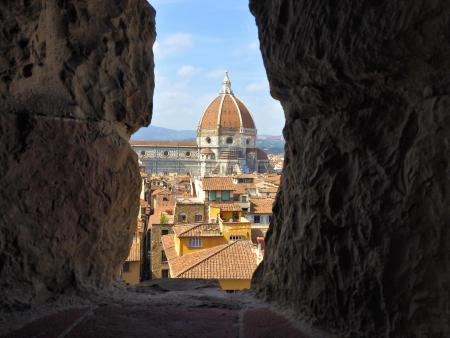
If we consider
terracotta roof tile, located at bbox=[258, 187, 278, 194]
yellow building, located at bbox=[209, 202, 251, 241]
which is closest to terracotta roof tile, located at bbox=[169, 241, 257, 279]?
yellow building, located at bbox=[209, 202, 251, 241]

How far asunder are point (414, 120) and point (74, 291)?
44.5 inches

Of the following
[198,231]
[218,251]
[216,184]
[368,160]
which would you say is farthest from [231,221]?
[368,160]

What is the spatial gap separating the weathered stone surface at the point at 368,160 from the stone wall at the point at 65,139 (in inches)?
22.6

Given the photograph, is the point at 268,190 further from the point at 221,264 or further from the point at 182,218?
the point at 221,264

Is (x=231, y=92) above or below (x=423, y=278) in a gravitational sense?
above

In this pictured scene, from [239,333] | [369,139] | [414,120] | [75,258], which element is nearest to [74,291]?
[75,258]

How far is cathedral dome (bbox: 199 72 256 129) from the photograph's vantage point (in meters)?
62.0

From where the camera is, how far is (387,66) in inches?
38.9

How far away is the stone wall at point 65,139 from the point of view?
139 cm

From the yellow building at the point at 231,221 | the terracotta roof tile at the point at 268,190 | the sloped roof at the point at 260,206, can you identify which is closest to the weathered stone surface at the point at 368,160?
the yellow building at the point at 231,221

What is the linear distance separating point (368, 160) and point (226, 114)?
6197cm

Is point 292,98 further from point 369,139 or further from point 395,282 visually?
point 395,282

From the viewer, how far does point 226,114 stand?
205ft

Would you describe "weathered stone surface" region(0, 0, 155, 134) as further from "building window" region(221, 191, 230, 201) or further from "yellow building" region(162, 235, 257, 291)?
"building window" region(221, 191, 230, 201)
